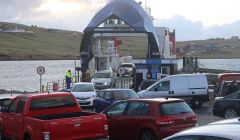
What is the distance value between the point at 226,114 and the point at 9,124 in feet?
30.1

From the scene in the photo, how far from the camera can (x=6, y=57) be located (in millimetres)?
193875

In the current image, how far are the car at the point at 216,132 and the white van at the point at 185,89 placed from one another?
20941 mm

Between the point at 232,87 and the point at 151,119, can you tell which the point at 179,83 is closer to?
the point at 232,87

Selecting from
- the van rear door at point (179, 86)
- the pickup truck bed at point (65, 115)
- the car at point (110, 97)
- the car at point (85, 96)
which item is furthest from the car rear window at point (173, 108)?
the van rear door at point (179, 86)

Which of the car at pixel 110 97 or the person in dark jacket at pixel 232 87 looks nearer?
the car at pixel 110 97

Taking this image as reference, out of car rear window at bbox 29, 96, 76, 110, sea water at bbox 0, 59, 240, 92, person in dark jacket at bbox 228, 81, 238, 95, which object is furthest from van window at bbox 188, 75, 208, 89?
sea water at bbox 0, 59, 240, 92

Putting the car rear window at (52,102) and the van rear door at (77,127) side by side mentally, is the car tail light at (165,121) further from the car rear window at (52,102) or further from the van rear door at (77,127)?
the car rear window at (52,102)

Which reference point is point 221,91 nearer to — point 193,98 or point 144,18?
point 193,98

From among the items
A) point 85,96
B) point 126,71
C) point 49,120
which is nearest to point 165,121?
point 49,120

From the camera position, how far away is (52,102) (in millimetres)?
13664

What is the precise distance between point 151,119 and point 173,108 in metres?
0.68

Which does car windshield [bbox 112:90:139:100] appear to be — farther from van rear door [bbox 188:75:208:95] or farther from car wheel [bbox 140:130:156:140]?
car wheel [bbox 140:130:156:140]

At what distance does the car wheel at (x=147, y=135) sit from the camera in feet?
44.1

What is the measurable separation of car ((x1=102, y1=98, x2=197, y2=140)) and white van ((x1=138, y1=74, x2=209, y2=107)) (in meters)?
12.6
